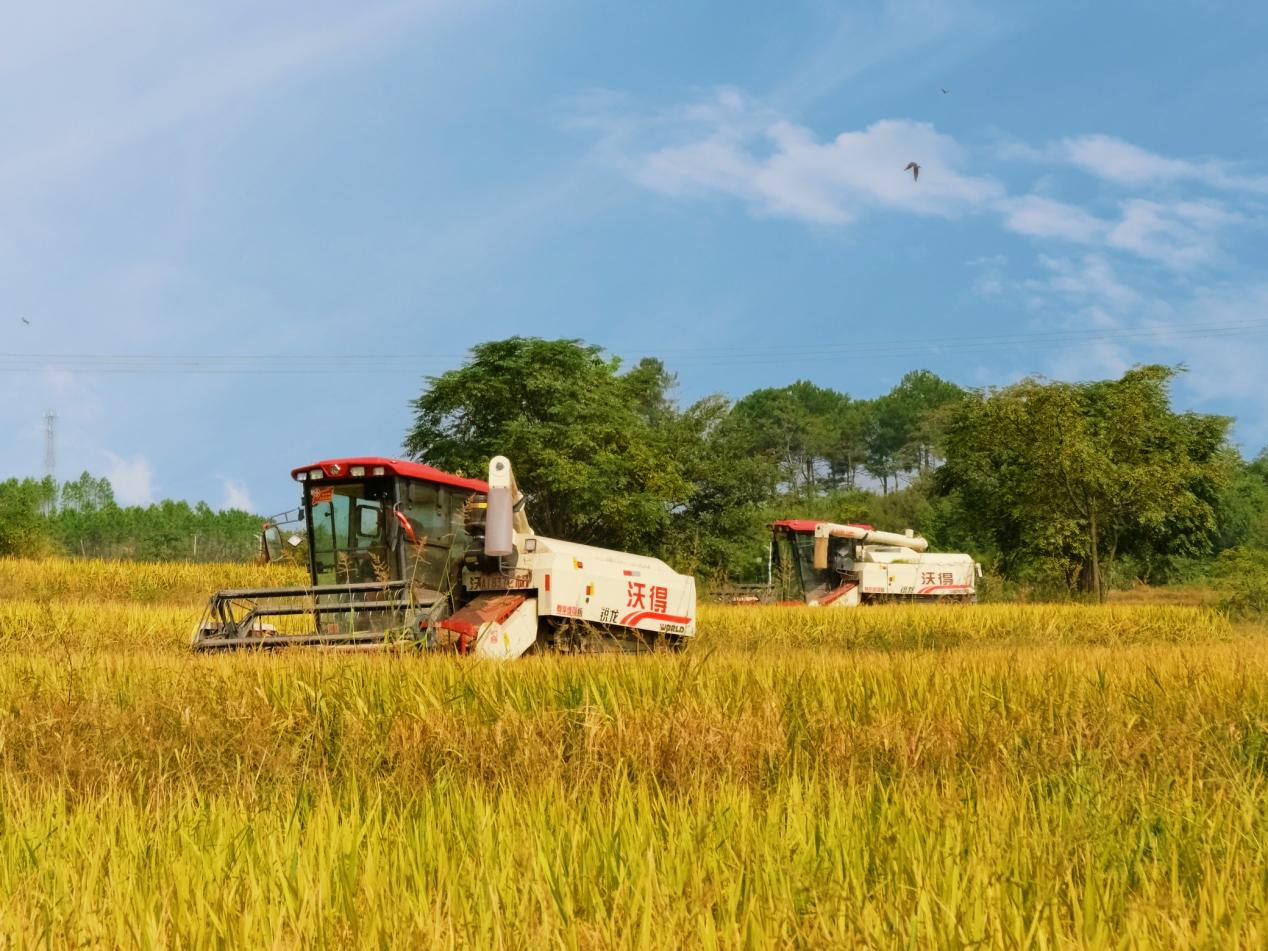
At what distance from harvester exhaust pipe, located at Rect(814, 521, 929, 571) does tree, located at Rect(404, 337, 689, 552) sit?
14.5m

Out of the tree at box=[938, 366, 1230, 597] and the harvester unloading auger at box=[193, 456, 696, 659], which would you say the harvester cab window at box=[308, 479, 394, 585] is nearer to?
the harvester unloading auger at box=[193, 456, 696, 659]

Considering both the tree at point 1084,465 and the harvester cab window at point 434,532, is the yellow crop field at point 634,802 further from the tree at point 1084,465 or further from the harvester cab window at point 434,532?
the tree at point 1084,465

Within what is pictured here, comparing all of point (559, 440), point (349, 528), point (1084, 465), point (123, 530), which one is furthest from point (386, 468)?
point (123, 530)

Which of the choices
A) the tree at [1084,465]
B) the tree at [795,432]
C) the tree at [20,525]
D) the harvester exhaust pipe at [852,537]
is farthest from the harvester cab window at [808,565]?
the tree at [795,432]

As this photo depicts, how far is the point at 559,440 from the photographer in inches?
1641

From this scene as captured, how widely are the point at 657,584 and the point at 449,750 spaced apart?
23.9 ft

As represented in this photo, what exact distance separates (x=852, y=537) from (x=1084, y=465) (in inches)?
333

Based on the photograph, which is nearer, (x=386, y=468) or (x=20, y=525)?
(x=386, y=468)

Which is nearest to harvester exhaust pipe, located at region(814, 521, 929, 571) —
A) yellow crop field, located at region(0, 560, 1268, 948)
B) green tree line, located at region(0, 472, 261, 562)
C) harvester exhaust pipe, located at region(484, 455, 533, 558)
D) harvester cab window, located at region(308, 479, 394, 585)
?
harvester cab window, located at region(308, 479, 394, 585)

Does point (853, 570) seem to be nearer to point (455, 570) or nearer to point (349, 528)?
point (455, 570)

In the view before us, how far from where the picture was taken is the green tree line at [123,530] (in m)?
38.3

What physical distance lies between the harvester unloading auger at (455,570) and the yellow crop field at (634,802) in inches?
107

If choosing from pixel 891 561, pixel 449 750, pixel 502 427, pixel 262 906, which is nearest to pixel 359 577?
pixel 449 750

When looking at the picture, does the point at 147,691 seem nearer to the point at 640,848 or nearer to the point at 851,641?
the point at 640,848
